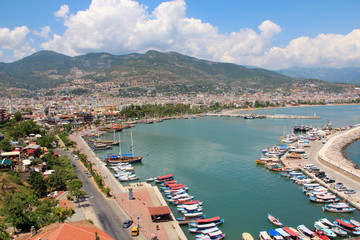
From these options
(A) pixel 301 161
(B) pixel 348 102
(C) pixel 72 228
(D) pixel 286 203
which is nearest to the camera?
(C) pixel 72 228

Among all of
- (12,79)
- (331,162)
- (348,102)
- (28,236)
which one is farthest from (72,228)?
(12,79)

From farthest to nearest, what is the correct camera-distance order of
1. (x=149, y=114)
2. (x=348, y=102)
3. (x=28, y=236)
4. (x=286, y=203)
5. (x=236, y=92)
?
(x=236, y=92), (x=348, y=102), (x=149, y=114), (x=286, y=203), (x=28, y=236)

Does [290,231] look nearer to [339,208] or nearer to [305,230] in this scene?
[305,230]

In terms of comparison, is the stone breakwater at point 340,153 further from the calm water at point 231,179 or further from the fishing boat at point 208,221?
the fishing boat at point 208,221

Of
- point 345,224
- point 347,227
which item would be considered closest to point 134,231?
point 345,224

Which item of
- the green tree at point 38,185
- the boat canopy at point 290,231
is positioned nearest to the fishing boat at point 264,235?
the boat canopy at point 290,231

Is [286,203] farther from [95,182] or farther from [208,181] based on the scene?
[95,182]
